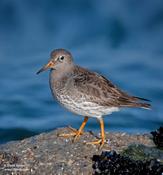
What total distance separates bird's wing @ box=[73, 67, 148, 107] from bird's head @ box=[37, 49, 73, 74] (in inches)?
8.6

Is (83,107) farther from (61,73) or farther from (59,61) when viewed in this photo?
(59,61)

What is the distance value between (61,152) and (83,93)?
110 centimetres

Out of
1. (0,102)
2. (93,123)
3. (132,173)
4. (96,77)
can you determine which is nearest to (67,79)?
(96,77)

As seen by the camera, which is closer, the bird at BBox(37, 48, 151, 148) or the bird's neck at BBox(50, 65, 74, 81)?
the bird at BBox(37, 48, 151, 148)

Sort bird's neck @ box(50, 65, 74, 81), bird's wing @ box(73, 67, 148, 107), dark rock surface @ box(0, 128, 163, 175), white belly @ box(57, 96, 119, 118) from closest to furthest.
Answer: dark rock surface @ box(0, 128, 163, 175) < white belly @ box(57, 96, 119, 118) < bird's wing @ box(73, 67, 148, 107) < bird's neck @ box(50, 65, 74, 81)

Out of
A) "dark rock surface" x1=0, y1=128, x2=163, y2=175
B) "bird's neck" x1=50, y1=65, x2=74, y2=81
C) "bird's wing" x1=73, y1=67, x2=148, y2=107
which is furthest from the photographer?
"bird's neck" x1=50, y1=65, x2=74, y2=81

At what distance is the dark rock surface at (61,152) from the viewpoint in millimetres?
10336

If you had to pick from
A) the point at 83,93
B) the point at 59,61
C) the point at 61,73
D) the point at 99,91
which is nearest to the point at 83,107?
the point at 83,93

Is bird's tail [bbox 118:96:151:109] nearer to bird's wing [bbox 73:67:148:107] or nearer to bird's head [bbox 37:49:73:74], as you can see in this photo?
bird's wing [bbox 73:67:148:107]

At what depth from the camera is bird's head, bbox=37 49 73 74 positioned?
39.1 feet

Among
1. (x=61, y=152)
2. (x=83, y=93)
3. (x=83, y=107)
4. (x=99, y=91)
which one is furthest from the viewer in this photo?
(x=99, y=91)

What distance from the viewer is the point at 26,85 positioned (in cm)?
2061

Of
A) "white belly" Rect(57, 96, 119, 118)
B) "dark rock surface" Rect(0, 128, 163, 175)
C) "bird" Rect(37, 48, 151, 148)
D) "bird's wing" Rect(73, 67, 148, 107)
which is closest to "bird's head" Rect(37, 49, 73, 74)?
"bird" Rect(37, 48, 151, 148)

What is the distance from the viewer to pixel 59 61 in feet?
39.2
